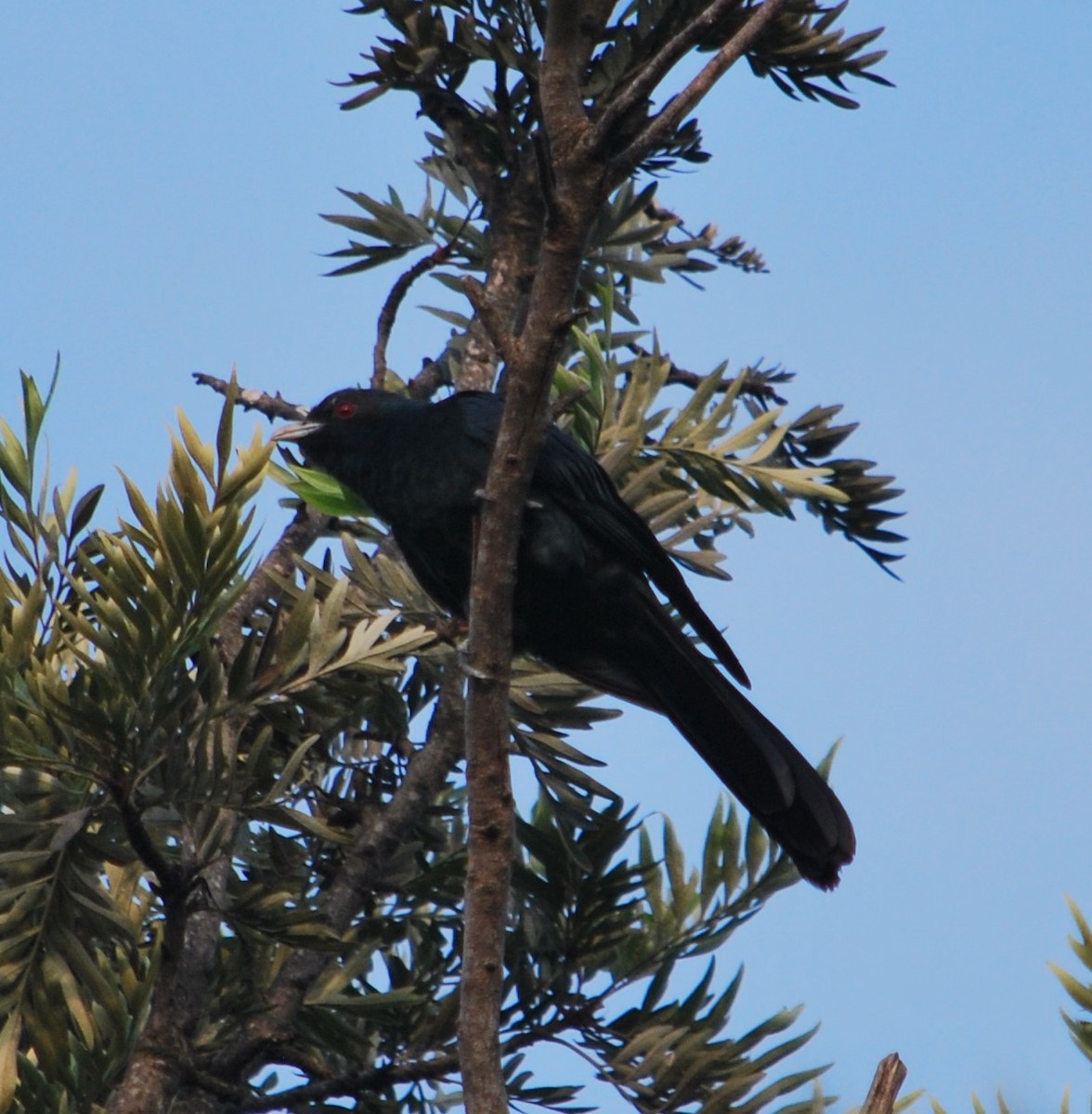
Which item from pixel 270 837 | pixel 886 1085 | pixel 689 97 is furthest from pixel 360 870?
pixel 689 97

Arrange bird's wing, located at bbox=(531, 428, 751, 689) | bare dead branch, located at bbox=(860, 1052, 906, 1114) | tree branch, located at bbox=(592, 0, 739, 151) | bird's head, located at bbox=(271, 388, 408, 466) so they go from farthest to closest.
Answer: bird's head, located at bbox=(271, 388, 408, 466) < bird's wing, located at bbox=(531, 428, 751, 689) < tree branch, located at bbox=(592, 0, 739, 151) < bare dead branch, located at bbox=(860, 1052, 906, 1114)

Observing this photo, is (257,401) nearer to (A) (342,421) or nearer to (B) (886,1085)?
(A) (342,421)

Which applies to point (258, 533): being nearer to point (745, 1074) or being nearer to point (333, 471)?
point (745, 1074)

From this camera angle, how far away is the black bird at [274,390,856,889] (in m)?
4.00

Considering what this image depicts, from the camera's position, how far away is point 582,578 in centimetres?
418

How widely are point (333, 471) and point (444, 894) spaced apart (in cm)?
160

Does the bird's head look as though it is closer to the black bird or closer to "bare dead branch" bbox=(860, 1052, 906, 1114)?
the black bird

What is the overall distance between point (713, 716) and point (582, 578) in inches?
20.8

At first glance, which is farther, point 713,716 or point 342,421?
point 342,421

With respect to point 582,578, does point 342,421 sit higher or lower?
higher

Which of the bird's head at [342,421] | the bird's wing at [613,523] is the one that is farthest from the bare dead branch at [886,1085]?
the bird's head at [342,421]

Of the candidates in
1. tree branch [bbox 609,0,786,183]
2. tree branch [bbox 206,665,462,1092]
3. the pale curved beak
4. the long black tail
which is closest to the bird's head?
the pale curved beak

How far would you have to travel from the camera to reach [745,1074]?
10.3 ft

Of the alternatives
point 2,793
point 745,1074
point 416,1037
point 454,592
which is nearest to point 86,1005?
point 2,793
